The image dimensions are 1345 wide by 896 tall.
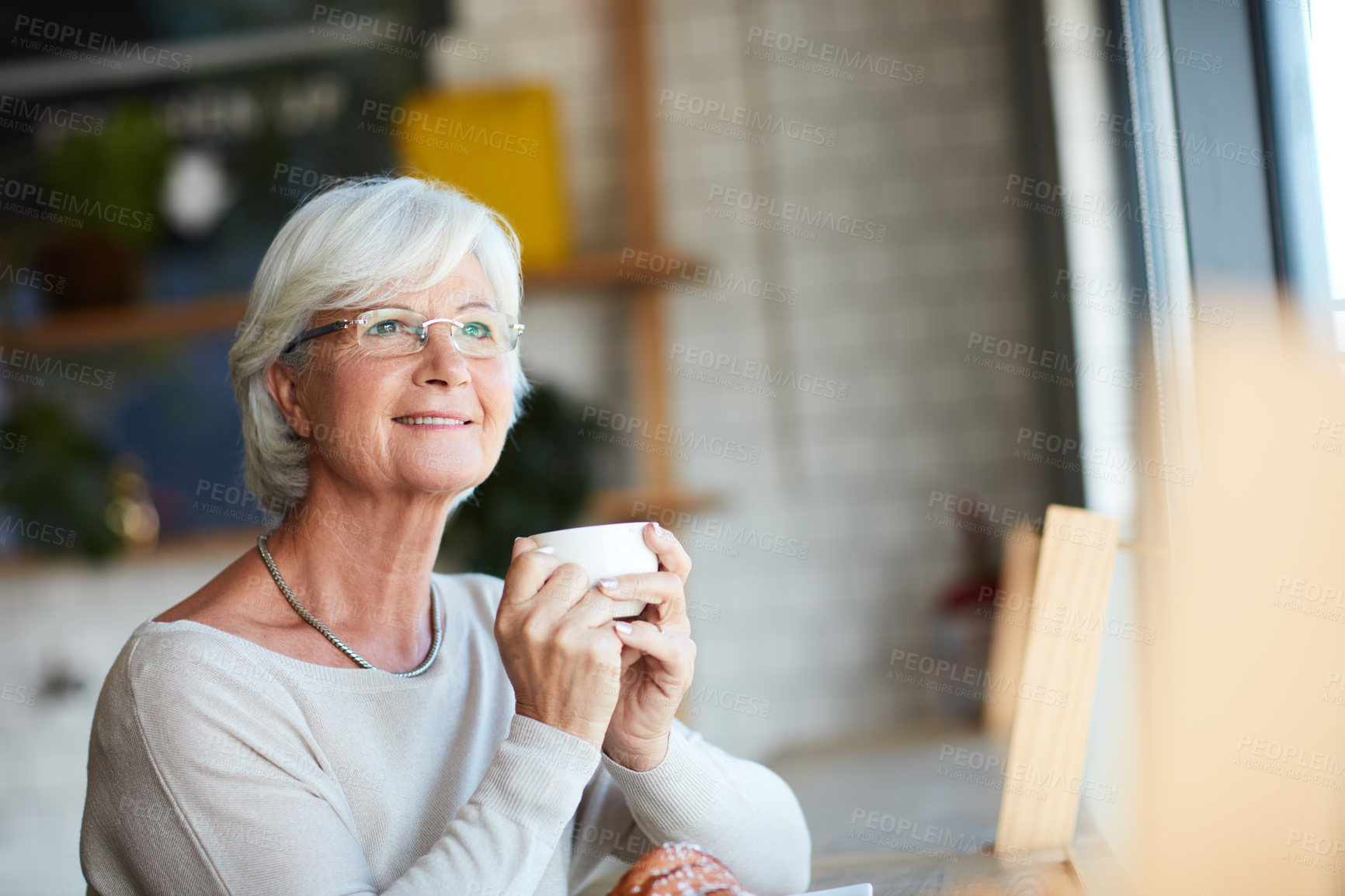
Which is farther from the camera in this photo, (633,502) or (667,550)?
(633,502)

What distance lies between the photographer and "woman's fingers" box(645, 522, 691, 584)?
99 cm

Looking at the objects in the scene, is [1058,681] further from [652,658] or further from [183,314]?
[183,314]

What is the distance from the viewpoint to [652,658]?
1012 mm

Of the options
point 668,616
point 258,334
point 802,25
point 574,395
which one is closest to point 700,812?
point 668,616

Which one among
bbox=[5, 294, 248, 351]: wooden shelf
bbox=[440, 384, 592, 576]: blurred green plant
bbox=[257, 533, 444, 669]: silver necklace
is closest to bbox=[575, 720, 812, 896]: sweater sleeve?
bbox=[257, 533, 444, 669]: silver necklace

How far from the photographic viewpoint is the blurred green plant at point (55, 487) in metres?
3.23

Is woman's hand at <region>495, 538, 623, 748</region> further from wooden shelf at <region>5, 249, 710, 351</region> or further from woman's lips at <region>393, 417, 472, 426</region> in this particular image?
wooden shelf at <region>5, 249, 710, 351</region>

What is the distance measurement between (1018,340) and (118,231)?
8.88 ft

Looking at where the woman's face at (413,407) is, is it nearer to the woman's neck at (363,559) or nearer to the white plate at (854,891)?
the woman's neck at (363,559)

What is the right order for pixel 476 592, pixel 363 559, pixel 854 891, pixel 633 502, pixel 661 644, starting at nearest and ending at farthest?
pixel 854 891, pixel 661 644, pixel 363 559, pixel 476 592, pixel 633 502

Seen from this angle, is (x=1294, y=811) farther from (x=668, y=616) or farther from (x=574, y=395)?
(x=574, y=395)

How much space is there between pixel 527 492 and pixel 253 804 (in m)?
2.04

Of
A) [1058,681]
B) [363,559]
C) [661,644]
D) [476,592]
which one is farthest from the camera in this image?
[476,592]

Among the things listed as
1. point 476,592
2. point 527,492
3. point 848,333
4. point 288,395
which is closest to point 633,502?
point 527,492
